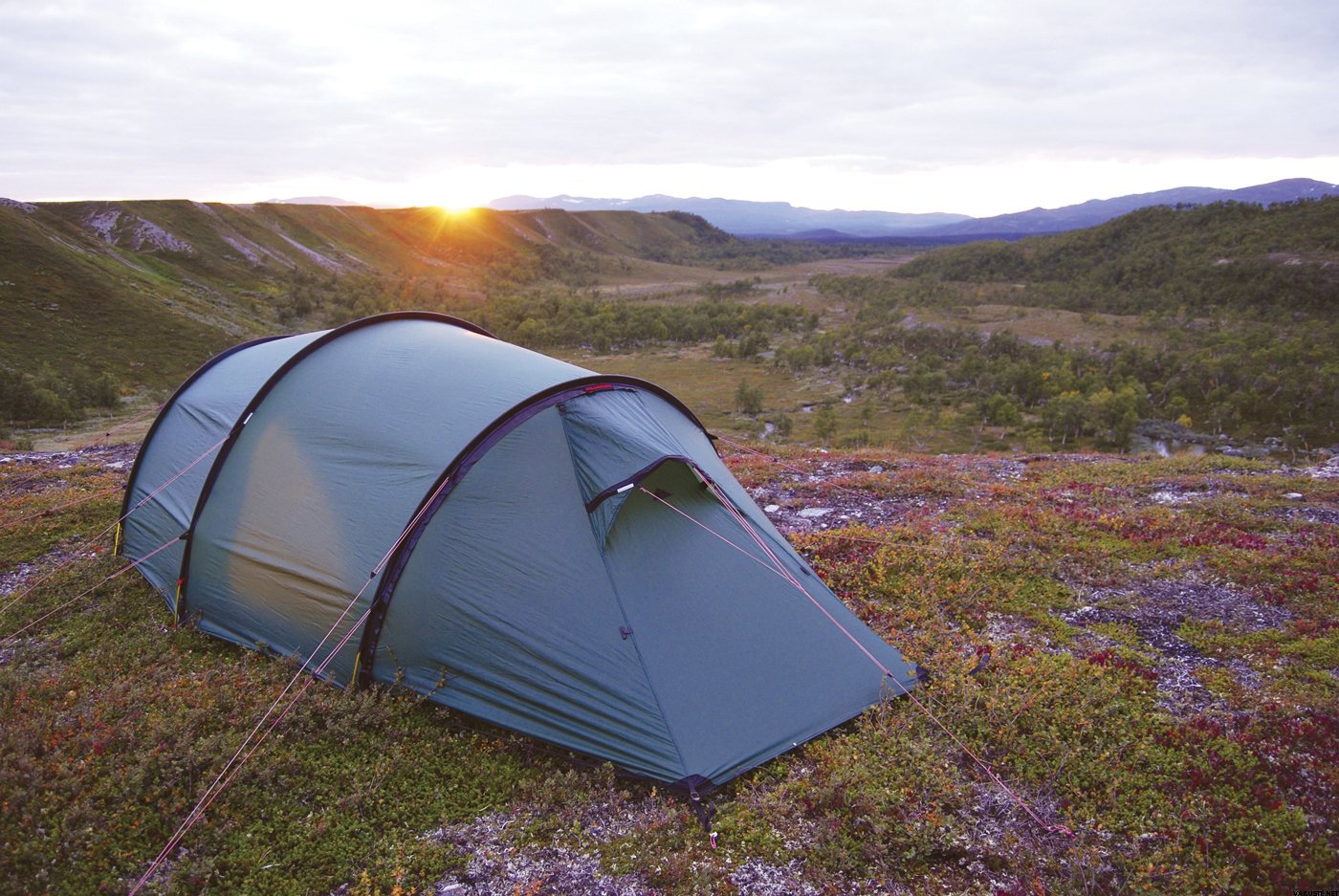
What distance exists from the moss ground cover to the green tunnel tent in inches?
15.5

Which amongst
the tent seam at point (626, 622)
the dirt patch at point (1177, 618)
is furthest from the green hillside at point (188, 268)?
the dirt patch at point (1177, 618)

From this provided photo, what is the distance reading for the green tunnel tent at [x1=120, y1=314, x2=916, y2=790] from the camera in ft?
21.7

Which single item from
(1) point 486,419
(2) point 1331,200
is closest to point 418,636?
(1) point 486,419

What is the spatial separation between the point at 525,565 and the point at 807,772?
3.29m

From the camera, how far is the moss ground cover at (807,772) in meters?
5.34

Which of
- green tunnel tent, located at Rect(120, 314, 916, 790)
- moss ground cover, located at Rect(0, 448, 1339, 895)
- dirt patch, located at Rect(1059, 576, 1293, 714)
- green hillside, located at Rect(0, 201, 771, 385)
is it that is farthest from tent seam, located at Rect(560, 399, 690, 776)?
green hillside, located at Rect(0, 201, 771, 385)

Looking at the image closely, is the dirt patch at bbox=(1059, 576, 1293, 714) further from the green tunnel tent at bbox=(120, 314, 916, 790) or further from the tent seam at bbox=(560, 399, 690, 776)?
the tent seam at bbox=(560, 399, 690, 776)

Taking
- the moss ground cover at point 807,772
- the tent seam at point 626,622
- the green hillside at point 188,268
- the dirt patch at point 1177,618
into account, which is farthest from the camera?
the green hillside at point 188,268

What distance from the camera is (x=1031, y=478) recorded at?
16.2 m

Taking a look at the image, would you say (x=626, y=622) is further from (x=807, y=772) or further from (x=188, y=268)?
(x=188, y=268)

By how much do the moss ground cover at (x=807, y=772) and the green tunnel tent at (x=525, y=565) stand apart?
1.29 feet

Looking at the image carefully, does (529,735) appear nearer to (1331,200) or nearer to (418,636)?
(418,636)

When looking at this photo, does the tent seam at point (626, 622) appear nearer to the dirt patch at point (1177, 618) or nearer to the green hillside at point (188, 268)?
the dirt patch at point (1177, 618)

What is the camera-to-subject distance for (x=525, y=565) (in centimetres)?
702
